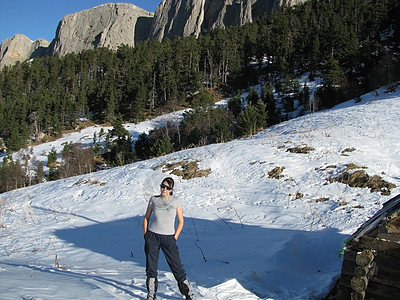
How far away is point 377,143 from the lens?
1066cm

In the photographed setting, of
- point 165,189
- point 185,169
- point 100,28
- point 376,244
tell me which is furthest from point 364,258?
Result: point 100,28

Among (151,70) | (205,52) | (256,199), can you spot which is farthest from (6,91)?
(256,199)

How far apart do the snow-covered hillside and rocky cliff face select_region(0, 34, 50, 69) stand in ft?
662

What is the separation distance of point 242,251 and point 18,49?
229m

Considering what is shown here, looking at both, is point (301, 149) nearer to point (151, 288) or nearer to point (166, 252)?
point (166, 252)

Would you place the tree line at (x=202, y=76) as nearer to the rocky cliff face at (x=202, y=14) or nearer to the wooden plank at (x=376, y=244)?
the wooden plank at (x=376, y=244)

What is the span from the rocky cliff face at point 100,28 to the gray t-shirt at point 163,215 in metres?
167

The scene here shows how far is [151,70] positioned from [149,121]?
58.2 ft

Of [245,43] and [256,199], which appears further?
[245,43]

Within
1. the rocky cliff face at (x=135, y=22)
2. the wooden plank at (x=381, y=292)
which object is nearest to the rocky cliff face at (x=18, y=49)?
the rocky cliff face at (x=135, y=22)

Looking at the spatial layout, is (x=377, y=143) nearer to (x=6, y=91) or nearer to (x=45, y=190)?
(x=45, y=190)

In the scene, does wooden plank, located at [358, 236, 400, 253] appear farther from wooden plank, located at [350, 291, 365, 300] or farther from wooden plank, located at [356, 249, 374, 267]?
wooden plank, located at [350, 291, 365, 300]

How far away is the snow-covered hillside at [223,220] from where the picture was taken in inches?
179

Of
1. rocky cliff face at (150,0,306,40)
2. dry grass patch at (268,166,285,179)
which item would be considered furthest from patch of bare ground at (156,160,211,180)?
rocky cliff face at (150,0,306,40)
